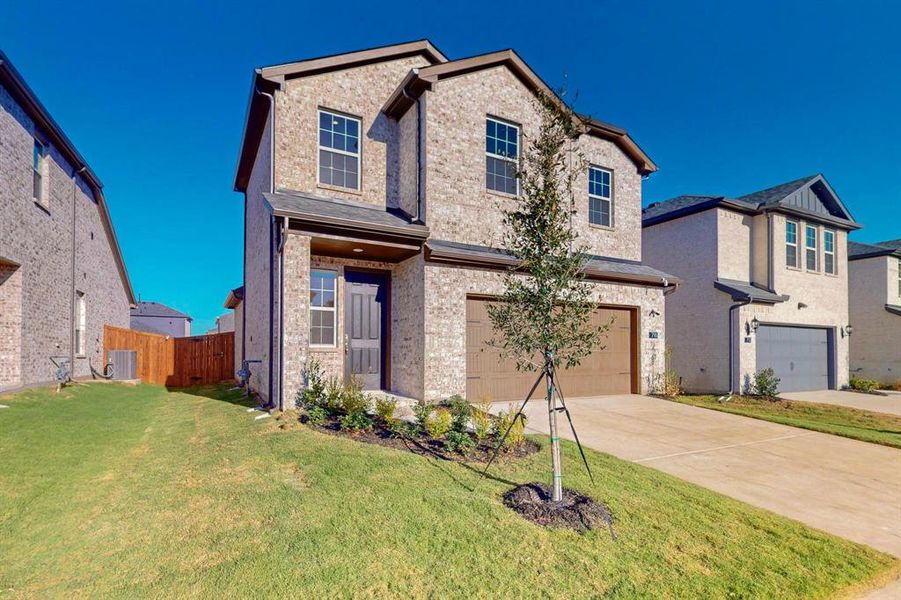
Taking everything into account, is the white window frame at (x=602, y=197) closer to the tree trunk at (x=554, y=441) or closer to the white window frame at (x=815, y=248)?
the tree trunk at (x=554, y=441)

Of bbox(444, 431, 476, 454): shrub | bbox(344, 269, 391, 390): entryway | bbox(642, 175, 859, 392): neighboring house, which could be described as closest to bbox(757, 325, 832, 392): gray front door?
bbox(642, 175, 859, 392): neighboring house

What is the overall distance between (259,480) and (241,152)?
424 inches

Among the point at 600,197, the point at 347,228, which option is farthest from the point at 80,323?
the point at 600,197

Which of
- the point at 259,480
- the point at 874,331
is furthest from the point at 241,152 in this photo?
the point at 874,331

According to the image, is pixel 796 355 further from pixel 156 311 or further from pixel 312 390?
pixel 156 311

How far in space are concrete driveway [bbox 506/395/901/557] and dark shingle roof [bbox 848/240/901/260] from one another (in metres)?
A: 16.7

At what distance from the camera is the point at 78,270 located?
46.5 ft

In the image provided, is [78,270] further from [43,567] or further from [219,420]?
[43,567]

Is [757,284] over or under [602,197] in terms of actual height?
under

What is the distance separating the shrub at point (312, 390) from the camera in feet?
26.4

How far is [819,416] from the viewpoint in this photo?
433 inches

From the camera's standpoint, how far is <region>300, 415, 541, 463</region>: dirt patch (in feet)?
19.2

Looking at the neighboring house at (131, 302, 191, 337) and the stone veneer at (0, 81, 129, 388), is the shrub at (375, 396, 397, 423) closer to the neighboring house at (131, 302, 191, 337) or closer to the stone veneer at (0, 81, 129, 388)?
the stone veneer at (0, 81, 129, 388)

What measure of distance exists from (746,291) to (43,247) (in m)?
20.4
